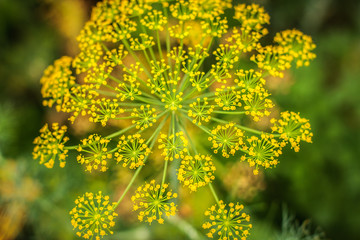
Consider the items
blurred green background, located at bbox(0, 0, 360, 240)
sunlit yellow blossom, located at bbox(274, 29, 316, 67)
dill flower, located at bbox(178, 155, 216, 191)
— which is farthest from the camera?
blurred green background, located at bbox(0, 0, 360, 240)

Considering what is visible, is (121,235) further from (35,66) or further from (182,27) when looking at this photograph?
(35,66)

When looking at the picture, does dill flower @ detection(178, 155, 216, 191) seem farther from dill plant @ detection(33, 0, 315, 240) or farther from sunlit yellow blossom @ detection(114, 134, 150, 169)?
sunlit yellow blossom @ detection(114, 134, 150, 169)

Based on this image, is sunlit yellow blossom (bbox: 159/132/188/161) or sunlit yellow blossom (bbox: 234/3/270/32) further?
sunlit yellow blossom (bbox: 234/3/270/32)

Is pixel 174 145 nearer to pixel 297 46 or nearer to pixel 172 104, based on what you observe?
pixel 172 104

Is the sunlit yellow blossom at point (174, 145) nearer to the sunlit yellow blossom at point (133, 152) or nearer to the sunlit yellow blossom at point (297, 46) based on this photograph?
the sunlit yellow blossom at point (133, 152)

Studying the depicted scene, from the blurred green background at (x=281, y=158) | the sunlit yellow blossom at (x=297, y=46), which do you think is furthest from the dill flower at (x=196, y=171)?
the blurred green background at (x=281, y=158)

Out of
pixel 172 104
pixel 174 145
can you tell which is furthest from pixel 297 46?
pixel 174 145

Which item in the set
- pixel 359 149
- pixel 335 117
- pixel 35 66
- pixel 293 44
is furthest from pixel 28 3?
pixel 359 149

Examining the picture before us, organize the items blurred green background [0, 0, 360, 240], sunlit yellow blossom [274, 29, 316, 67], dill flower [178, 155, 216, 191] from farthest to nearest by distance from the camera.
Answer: blurred green background [0, 0, 360, 240] → sunlit yellow blossom [274, 29, 316, 67] → dill flower [178, 155, 216, 191]

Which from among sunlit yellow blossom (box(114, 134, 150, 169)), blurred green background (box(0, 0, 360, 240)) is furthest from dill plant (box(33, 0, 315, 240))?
blurred green background (box(0, 0, 360, 240))
